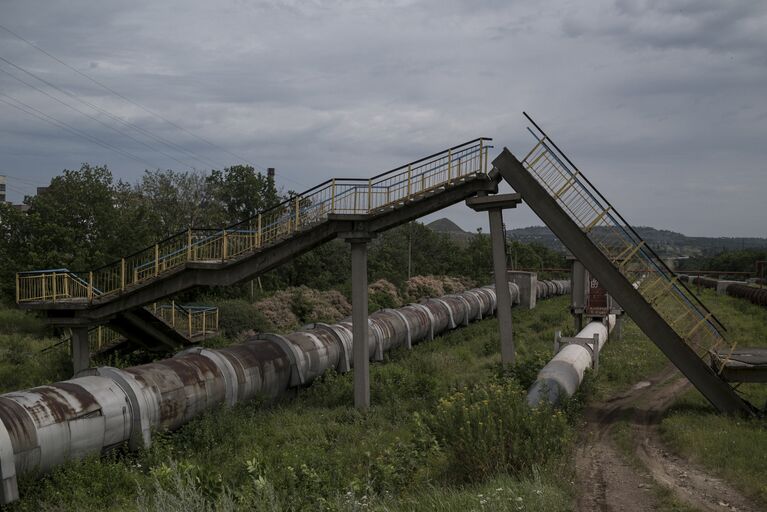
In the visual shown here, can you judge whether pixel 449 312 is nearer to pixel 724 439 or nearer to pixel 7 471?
pixel 724 439

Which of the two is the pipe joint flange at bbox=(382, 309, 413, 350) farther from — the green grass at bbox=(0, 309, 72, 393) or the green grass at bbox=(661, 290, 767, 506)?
the green grass at bbox=(0, 309, 72, 393)

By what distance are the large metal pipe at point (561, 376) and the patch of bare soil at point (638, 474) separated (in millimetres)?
858

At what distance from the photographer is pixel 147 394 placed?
12.2 meters

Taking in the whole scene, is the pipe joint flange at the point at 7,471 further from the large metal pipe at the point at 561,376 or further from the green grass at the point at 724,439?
the green grass at the point at 724,439

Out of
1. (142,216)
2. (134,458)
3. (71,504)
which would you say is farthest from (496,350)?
(142,216)

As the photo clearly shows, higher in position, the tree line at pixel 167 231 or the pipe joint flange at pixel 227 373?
the tree line at pixel 167 231

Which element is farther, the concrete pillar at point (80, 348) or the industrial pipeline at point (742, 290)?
the industrial pipeline at point (742, 290)

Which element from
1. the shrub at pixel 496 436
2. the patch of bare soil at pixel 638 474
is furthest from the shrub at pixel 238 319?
the shrub at pixel 496 436

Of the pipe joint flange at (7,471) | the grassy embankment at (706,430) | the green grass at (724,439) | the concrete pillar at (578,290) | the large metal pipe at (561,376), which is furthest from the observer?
the concrete pillar at (578,290)

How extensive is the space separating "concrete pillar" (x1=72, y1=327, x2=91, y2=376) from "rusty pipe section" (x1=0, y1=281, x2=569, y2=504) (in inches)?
193

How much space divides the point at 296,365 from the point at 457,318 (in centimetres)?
1529

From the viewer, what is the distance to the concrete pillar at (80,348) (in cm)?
1798

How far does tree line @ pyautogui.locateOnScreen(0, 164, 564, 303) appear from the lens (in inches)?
1086

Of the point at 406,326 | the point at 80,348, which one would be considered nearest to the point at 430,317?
the point at 406,326
